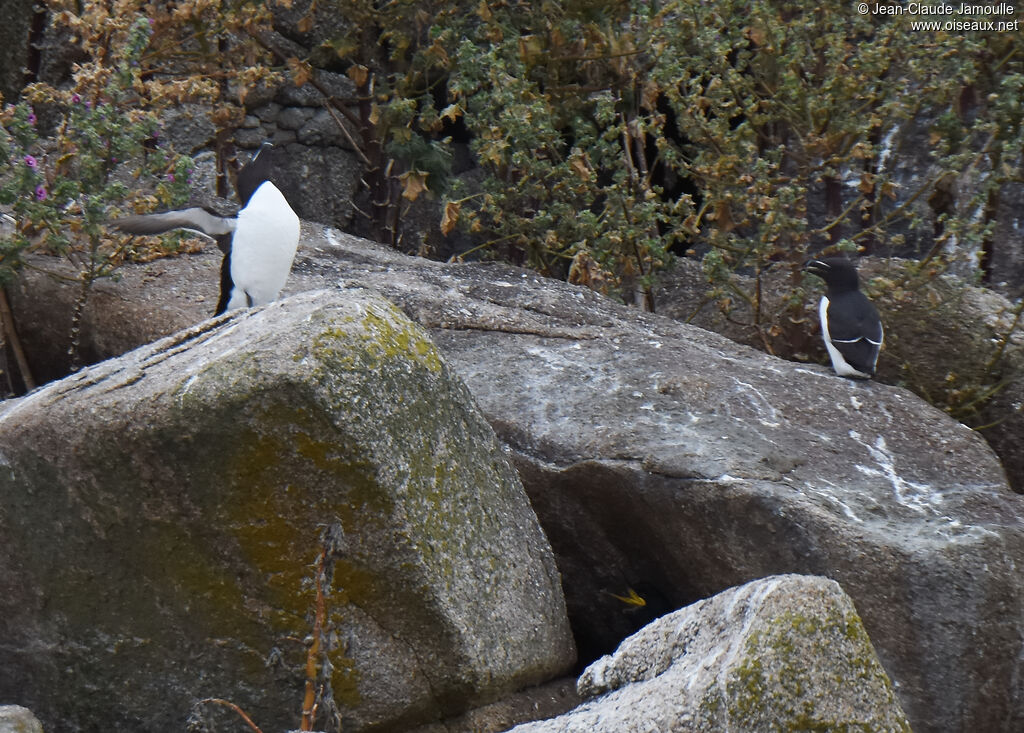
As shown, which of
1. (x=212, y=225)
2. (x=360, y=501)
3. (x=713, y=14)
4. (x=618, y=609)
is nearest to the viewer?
(x=360, y=501)

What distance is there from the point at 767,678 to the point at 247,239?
373 cm

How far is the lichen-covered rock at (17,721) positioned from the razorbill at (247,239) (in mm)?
2516

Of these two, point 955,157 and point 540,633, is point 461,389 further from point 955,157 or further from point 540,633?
point 955,157

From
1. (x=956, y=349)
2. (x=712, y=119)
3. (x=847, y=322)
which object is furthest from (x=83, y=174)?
(x=956, y=349)

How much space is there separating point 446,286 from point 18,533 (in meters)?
2.75

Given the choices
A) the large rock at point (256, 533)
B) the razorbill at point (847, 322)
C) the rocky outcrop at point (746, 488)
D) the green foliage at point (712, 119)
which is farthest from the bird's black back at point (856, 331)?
the large rock at point (256, 533)

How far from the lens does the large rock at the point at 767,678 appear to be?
2.38m

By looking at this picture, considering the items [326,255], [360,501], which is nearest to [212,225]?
[326,255]

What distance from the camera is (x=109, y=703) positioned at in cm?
351

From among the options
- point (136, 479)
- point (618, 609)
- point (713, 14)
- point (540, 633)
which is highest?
point (713, 14)

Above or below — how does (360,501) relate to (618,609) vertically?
above

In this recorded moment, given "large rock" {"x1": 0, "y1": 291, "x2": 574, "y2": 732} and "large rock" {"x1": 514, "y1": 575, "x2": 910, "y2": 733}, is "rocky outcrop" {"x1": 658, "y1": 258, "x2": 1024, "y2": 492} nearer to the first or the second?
"large rock" {"x1": 0, "y1": 291, "x2": 574, "y2": 732}

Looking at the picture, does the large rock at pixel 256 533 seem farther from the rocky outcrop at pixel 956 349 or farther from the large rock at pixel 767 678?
the rocky outcrop at pixel 956 349

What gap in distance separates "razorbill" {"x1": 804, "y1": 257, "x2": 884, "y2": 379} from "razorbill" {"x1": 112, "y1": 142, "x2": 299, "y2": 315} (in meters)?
2.73
